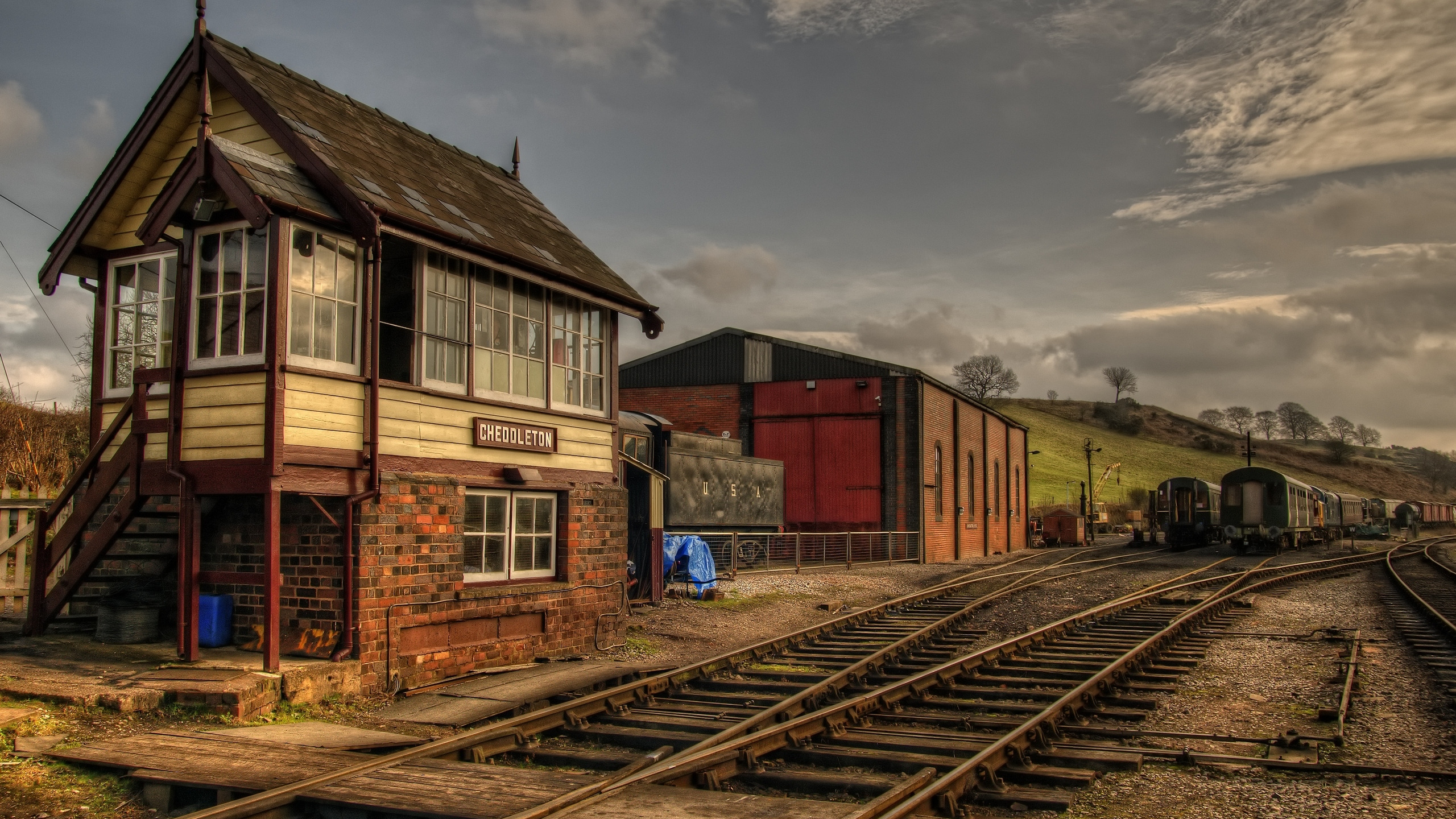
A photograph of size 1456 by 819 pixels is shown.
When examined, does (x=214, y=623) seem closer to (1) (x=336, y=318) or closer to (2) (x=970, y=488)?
(1) (x=336, y=318)

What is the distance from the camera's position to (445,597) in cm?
1000

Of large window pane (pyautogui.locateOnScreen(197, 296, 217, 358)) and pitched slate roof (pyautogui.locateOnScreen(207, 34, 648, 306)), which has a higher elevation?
pitched slate roof (pyautogui.locateOnScreen(207, 34, 648, 306))

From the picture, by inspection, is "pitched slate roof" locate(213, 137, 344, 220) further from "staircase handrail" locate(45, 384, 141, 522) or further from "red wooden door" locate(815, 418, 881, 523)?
"red wooden door" locate(815, 418, 881, 523)

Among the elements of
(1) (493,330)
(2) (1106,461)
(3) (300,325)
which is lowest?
(3) (300,325)

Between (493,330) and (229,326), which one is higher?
(493,330)

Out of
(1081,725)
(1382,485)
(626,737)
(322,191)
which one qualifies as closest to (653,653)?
(626,737)

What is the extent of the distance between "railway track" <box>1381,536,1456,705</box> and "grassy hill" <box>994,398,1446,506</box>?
49470 mm

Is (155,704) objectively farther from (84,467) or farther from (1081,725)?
(1081,725)

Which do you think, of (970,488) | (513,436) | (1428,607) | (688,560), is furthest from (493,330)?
(970,488)

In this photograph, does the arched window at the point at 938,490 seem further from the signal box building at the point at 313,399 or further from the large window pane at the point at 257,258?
the large window pane at the point at 257,258

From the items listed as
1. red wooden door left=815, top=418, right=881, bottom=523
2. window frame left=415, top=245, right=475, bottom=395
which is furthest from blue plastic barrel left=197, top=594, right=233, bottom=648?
red wooden door left=815, top=418, right=881, bottom=523

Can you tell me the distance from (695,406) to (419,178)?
2469cm

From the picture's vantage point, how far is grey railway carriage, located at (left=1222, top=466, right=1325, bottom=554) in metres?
37.5

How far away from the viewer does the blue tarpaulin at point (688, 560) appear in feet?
57.1
